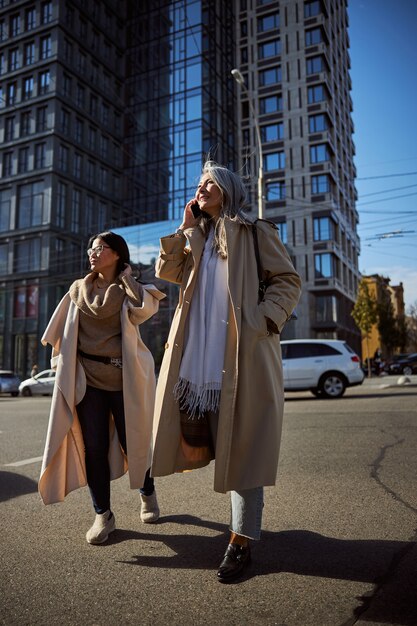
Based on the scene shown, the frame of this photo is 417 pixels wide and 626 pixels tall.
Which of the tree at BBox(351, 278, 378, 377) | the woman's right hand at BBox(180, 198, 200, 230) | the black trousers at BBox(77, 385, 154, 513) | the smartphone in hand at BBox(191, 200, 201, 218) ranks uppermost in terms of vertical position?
the tree at BBox(351, 278, 378, 377)

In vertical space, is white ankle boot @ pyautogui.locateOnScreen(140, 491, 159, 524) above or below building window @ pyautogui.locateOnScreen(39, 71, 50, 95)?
below

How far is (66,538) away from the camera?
3.06m

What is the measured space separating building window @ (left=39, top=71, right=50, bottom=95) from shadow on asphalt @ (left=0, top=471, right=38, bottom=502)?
41361 millimetres

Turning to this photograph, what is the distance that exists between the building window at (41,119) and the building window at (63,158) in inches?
78.5

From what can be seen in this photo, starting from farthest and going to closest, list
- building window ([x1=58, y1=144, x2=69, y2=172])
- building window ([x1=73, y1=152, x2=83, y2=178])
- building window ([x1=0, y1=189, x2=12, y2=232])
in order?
building window ([x1=73, y1=152, x2=83, y2=178]), building window ([x1=0, y1=189, x2=12, y2=232]), building window ([x1=58, y1=144, x2=69, y2=172])

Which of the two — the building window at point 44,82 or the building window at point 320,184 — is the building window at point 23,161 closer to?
the building window at point 44,82

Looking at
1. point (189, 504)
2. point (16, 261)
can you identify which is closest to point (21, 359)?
point (16, 261)

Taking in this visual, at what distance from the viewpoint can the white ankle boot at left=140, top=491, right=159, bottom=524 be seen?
11.0ft

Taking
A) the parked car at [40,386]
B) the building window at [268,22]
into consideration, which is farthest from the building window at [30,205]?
the building window at [268,22]

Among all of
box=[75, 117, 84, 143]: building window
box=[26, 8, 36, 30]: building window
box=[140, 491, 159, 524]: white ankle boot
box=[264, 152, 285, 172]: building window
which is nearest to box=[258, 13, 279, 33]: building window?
box=[264, 152, 285, 172]: building window

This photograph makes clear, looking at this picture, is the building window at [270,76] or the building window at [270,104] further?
the building window at [270,76]

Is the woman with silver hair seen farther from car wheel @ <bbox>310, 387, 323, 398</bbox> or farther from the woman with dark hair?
car wheel @ <bbox>310, 387, 323, 398</bbox>

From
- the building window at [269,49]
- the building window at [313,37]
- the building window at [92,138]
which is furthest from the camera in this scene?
the building window at [269,49]

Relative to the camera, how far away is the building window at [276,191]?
1770 inches
